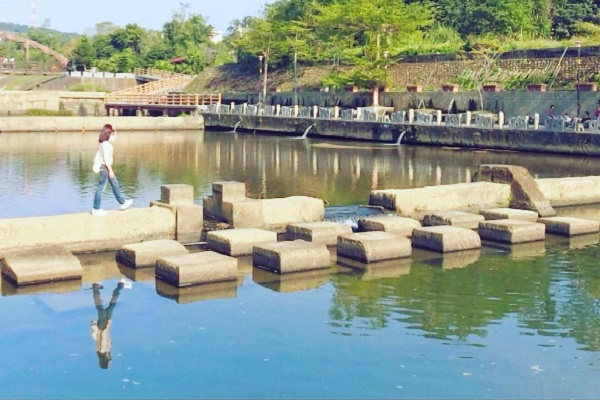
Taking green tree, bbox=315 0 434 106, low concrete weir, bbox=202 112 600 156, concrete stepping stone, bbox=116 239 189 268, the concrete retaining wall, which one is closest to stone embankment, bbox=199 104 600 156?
low concrete weir, bbox=202 112 600 156

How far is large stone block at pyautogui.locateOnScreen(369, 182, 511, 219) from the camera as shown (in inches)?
704

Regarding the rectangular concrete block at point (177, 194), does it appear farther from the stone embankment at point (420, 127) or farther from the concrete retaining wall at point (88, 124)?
the concrete retaining wall at point (88, 124)

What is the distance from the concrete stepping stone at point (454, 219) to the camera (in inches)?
656

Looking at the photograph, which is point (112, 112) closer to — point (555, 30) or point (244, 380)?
point (555, 30)

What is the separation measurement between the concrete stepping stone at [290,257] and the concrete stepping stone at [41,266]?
264 centimetres

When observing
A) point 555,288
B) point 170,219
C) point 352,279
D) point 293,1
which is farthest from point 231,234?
point 293,1

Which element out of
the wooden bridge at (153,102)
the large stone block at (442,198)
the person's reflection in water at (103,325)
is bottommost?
the person's reflection in water at (103,325)

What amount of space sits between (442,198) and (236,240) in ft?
18.7

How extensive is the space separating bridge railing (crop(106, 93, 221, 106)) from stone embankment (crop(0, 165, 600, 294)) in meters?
50.1

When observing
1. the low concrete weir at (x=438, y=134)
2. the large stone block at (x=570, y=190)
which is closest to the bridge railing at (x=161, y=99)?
the low concrete weir at (x=438, y=134)

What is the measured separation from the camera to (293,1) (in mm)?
76625

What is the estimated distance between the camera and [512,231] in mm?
15828

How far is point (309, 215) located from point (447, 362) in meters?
7.59

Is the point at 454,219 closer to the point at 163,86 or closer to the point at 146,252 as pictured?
the point at 146,252
